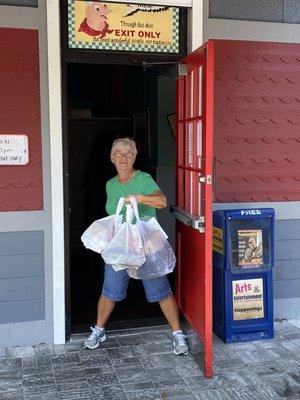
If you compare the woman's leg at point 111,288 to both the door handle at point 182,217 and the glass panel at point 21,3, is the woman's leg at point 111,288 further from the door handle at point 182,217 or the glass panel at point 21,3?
the glass panel at point 21,3

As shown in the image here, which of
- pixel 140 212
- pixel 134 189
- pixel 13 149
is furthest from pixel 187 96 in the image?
pixel 13 149

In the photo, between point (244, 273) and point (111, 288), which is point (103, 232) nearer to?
point (111, 288)

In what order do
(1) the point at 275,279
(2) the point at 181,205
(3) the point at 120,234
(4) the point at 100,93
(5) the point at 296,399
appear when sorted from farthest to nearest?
(4) the point at 100,93 → (1) the point at 275,279 → (2) the point at 181,205 → (3) the point at 120,234 → (5) the point at 296,399

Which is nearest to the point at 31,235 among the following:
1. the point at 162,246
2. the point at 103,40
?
the point at 162,246

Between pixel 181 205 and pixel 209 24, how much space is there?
1331 millimetres

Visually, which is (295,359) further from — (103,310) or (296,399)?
(103,310)

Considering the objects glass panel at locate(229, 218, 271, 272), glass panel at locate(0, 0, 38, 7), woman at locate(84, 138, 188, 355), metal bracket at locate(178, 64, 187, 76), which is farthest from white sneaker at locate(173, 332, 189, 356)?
glass panel at locate(0, 0, 38, 7)

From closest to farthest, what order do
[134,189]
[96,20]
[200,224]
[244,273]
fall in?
[200,224] < [134,189] < [96,20] < [244,273]

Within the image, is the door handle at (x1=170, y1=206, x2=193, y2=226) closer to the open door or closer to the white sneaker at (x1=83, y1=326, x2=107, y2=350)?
the open door

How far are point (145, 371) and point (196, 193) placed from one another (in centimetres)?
119

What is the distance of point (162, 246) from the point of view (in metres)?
3.39

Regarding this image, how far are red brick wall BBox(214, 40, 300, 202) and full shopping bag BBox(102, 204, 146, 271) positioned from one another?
92 centimetres

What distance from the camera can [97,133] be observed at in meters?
6.45

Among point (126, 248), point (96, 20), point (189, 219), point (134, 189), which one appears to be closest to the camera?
point (126, 248)
